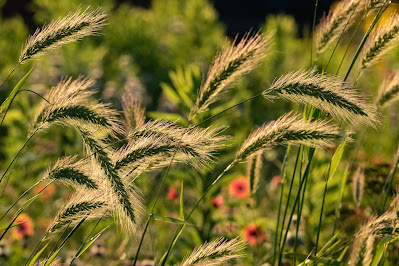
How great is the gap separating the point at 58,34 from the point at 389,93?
3.85 feet

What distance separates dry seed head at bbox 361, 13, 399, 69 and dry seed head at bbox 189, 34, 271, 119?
348 mm

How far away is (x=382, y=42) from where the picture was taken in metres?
1.69

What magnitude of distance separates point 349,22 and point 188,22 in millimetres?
4939

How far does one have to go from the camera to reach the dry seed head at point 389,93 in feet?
6.37

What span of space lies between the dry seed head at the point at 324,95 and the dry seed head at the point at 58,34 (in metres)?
0.54

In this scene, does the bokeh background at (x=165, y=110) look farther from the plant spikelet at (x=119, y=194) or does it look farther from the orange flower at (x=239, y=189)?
the plant spikelet at (x=119, y=194)

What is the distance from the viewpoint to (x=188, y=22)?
656 cm

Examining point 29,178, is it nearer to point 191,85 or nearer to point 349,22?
point 191,85

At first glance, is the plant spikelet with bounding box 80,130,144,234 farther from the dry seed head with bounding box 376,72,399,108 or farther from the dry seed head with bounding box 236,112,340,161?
the dry seed head with bounding box 376,72,399,108

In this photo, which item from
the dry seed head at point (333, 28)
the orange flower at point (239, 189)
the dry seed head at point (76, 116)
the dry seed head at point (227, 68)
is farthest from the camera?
the orange flower at point (239, 189)

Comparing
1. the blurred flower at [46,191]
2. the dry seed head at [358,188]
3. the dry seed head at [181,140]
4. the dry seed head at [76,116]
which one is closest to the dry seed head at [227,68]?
the dry seed head at [181,140]

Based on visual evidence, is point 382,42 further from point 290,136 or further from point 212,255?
→ point 212,255

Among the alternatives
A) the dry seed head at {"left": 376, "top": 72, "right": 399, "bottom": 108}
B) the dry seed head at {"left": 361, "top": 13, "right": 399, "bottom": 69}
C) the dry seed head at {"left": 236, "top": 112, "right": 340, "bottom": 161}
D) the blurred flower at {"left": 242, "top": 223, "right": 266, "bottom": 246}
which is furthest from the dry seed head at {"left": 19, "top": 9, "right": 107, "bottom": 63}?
the blurred flower at {"left": 242, "top": 223, "right": 266, "bottom": 246}

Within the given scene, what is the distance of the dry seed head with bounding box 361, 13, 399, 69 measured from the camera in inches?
65.4
